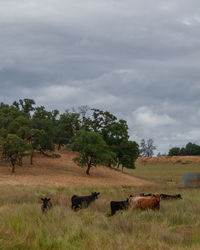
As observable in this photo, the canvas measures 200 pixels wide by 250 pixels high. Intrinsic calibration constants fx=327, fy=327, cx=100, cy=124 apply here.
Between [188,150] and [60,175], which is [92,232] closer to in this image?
[60,175]

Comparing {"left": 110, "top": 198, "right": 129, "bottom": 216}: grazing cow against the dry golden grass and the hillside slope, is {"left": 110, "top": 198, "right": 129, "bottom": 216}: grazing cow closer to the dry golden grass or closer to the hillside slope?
the hillside slope

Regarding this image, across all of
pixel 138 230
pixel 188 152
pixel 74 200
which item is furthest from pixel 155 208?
pixel 188 152

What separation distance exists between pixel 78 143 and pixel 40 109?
14.8 m

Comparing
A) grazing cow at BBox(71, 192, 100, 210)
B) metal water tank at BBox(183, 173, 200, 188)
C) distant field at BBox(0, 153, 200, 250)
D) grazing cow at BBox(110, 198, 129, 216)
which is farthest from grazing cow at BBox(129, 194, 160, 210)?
metal water tank at BBox(183, 173, 200, 188)

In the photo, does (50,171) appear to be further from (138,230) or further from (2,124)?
(138,230)

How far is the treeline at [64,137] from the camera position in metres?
41.7

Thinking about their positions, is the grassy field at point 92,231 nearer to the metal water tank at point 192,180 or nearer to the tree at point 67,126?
the metal water tank at point 192,180

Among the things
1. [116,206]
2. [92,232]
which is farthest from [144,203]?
[92,232]

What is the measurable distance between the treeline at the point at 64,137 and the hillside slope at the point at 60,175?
149 centimetres

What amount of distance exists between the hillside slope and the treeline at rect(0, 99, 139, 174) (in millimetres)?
1495

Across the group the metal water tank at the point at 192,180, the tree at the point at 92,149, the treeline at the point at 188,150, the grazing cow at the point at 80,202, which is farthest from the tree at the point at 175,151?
the grazing cow at the point at 80,202

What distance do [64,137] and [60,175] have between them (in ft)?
71.6

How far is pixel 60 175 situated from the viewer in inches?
1684

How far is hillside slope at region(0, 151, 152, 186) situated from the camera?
1407 inches
